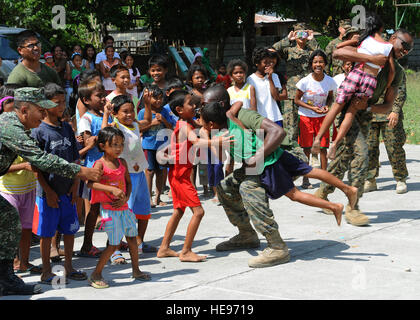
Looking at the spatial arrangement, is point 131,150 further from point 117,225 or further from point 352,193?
point 352,193

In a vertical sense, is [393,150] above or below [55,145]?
below

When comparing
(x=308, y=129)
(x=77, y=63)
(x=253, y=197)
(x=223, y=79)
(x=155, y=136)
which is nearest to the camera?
(x=253, y=197)

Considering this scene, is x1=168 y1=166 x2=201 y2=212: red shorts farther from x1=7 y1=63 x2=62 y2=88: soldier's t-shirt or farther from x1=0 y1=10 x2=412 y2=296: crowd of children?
x1=7 y1=63 x2=62 y2=88: soldier's t-shirt

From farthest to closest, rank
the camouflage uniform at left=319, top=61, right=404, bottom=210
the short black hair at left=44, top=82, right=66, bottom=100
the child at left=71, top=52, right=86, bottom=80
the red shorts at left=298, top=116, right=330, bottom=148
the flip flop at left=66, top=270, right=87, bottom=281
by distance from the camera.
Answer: the child at left=71, top=52, right=86, bottom=80 → the red shorts at left=298, top=116, right=330, bottom=148 → the camouflage uniform at left=319, top=61, right=404, bottom=210 → the short black hair at left=44, top=82, right=66, bottom=100 → the flip flop at left=66, top=270, right=87, bottom=281

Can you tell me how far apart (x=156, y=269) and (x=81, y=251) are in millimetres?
907

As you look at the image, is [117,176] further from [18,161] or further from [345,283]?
[345,283]

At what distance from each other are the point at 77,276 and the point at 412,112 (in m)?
13.8

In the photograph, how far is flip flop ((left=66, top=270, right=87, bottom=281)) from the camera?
17.2 ft

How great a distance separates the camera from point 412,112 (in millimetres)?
17234

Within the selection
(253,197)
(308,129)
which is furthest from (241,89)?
(253,197)

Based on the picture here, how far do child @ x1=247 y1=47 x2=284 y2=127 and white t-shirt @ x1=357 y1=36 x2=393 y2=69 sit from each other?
5.57ft

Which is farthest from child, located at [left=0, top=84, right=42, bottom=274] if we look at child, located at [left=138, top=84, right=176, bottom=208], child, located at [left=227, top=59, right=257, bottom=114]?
child, located at [left=227, top=59, right=257, bottom=114]

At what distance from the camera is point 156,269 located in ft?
18.2

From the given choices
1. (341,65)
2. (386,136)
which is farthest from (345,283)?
(341,65)
